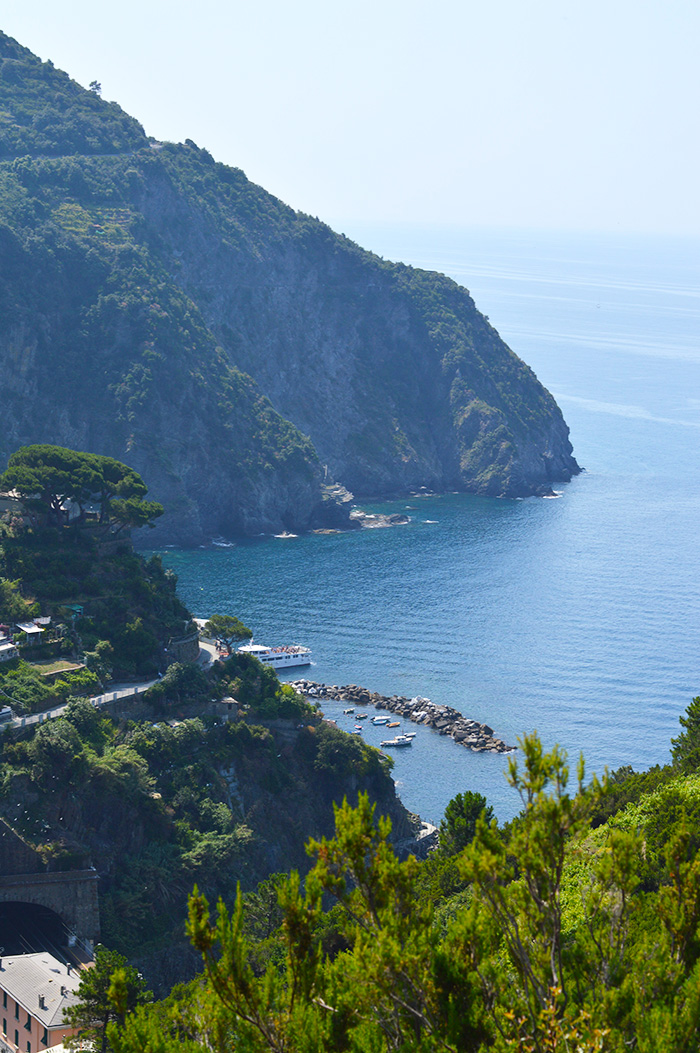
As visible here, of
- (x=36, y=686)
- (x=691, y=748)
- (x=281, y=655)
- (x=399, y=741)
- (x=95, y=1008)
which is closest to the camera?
(x=95, y=1008)

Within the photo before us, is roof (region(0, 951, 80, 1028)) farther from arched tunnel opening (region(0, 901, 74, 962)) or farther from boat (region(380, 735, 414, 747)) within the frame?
boat (region(380, 735, 414, 747))

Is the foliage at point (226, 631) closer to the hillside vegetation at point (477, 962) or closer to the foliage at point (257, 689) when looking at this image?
the foliage at point (257, 689)

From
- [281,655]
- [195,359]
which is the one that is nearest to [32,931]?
[281,655]

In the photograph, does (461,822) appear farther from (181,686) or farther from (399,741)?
(399,741)

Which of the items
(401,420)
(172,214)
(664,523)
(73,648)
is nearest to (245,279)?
(172,214)

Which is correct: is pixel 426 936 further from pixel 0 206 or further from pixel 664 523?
pixel 0 206

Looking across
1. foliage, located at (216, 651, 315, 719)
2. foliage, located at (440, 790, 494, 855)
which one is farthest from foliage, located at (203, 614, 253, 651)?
foliage, located at (440, 790, 494, 855)
